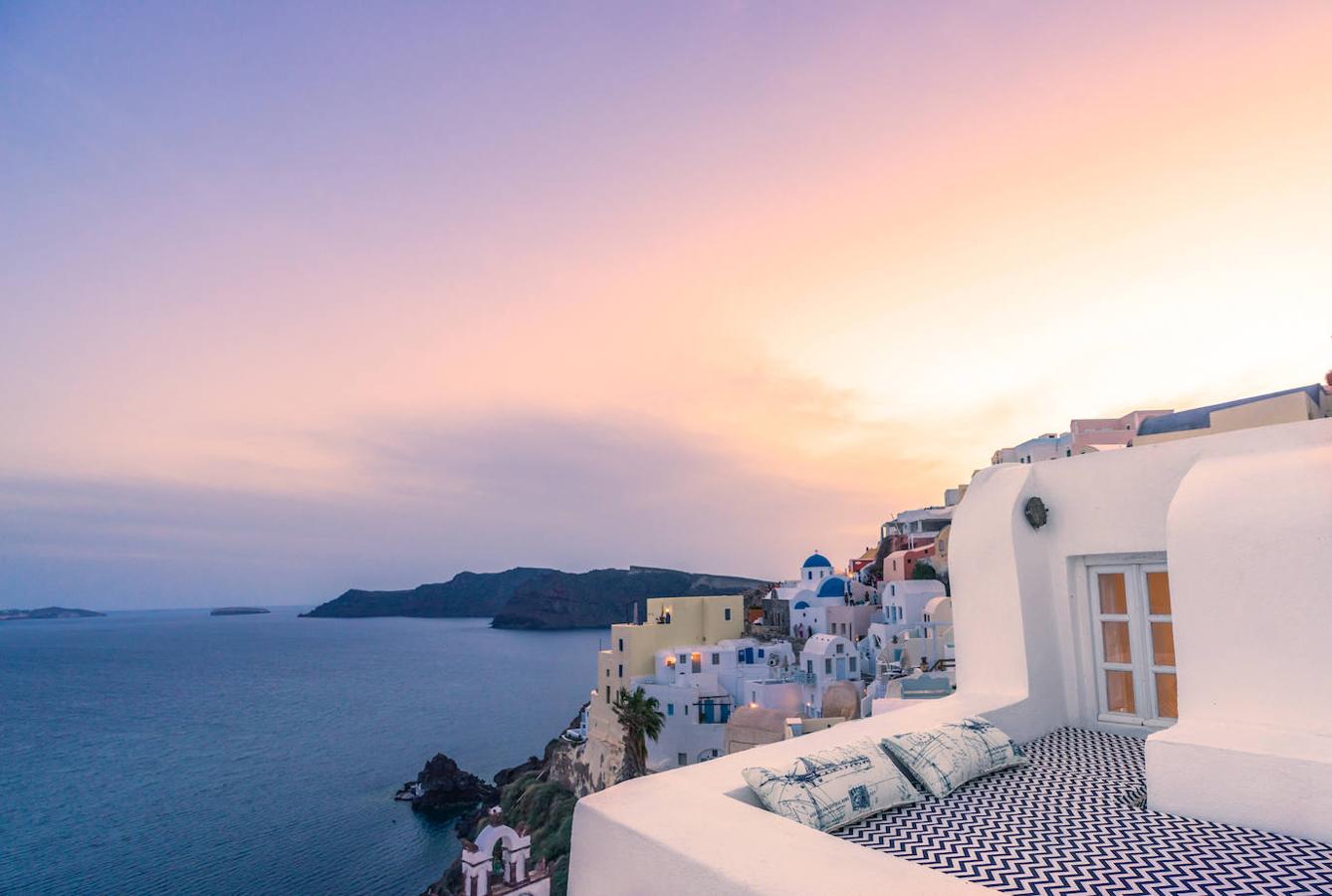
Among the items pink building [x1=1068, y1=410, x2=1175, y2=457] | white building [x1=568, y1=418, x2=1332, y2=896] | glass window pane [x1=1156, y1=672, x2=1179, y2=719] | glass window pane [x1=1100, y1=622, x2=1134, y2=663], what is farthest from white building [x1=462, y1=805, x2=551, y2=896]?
pink building [x1=1068, y1=410, x2=1175, y2=457]

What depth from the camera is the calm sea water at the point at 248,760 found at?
30375 millimetres

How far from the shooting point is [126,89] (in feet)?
47.2

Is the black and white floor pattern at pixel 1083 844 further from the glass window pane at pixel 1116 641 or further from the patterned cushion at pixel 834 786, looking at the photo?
the glass window pane at pixel 1116 641

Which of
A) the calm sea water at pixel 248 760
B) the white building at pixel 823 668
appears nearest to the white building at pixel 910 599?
the white building at pixel 823 668

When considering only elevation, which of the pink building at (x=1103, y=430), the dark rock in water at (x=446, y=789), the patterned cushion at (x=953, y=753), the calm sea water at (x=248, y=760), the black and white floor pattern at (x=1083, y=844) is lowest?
the calm sea water at (x=248, y=760)

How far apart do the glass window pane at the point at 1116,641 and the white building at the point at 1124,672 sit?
13 mm

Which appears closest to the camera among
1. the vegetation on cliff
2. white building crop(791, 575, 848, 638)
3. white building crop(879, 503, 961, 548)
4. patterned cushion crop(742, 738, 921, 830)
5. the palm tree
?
patterned cushion crop(742, 738, 921, 830)

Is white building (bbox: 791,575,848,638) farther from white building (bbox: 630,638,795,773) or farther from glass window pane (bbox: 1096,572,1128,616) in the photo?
glass window pane (bbox: 1096,572,1128,616)

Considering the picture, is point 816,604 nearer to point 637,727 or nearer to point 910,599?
point 910,599

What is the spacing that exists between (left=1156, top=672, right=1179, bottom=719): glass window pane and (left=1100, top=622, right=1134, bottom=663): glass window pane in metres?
0.22

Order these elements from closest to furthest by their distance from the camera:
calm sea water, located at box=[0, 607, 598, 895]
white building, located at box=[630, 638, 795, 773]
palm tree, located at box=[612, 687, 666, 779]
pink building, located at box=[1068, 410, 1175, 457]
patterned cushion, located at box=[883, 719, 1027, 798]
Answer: patterned cushion, located at box=[883, 719, 1027, 798], palm tree, located at box=[612, 687, 666, 779], calm sea water, located at box=[0, 607, 598, 895], white building, located at box=[630, 638, 795, 773], pink building, located at box=[1068, 410, 1175, 457]

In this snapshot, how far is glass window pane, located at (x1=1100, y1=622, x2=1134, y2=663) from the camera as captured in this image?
17.8ft

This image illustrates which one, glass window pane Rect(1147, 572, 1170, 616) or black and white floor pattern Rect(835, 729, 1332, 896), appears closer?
black and white floor pattern Rect(835, 729, 1332, 896)

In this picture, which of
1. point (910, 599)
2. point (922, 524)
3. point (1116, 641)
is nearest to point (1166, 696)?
point (1116, 641)
